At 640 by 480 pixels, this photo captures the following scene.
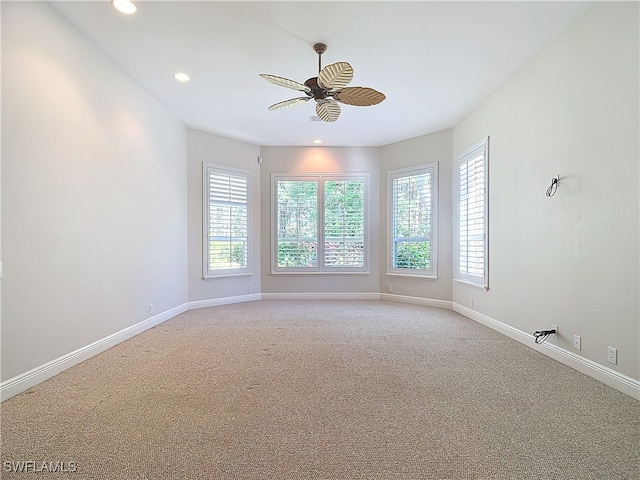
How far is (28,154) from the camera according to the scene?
2.67 m

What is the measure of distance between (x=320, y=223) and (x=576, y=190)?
439 centimetres

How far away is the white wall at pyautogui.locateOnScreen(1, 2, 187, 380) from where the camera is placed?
2.57 meters

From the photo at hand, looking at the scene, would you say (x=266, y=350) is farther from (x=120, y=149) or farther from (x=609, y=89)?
(x=609, y=89)

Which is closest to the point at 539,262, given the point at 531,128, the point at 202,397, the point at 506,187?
the point at 506,187

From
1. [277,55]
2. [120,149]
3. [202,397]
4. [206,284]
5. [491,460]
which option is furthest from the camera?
[206,284]

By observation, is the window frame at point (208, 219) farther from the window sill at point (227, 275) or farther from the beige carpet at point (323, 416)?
the beige carpet at point (323, 416)

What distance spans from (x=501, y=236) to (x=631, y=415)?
2402 millimetres

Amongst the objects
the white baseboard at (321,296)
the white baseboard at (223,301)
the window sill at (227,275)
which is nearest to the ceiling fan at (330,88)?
the window sill at (227,275)

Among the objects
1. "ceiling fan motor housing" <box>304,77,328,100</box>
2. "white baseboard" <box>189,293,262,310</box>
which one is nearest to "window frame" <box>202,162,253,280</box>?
"white baseboard" <box>189,293,262,310</box>

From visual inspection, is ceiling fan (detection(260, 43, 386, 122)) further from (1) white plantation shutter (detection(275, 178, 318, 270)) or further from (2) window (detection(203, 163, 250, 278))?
(1) white plantation shutter (detection(275, 178, 318, 270))

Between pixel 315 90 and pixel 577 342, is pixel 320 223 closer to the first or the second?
pixel 315 90

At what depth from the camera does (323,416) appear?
224 cm

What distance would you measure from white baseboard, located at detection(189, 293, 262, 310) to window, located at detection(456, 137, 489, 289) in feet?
11.9

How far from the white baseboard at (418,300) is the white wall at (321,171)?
256mm
